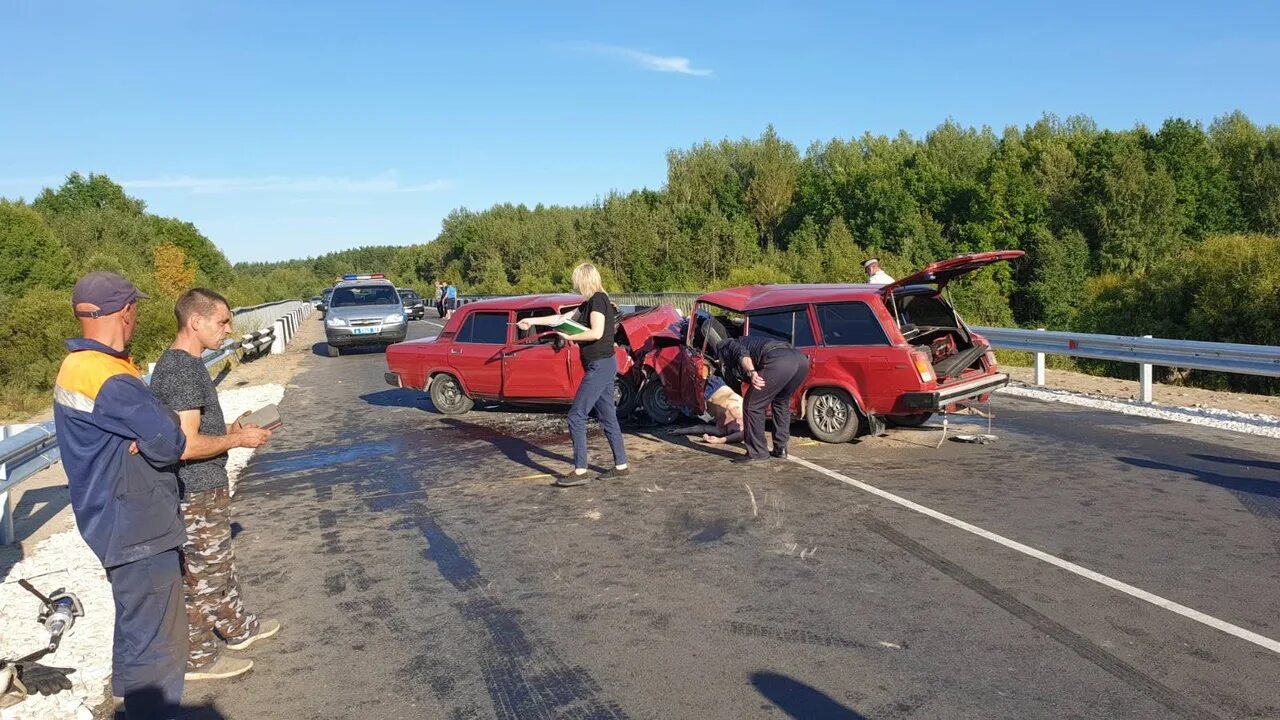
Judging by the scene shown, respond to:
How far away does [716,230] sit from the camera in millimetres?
51000

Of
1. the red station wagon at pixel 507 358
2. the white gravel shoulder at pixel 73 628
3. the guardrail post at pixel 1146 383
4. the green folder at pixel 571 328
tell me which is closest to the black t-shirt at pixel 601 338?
the green folder at pixel 571 328

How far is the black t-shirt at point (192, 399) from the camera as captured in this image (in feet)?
14.4

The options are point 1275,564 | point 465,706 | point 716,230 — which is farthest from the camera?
point 716,230

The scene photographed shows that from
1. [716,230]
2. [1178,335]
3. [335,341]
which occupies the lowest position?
[1178,335]

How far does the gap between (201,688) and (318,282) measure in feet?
502

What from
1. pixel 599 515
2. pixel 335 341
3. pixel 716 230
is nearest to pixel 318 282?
pixel 716 230

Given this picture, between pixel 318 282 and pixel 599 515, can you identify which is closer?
pixel 599 515

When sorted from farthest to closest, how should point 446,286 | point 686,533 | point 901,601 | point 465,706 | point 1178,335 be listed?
point 446,286
point 1178,335
point 686,533
point 901,601
point 465,706

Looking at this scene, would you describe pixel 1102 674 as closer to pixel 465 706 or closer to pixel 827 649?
pixel 827 649

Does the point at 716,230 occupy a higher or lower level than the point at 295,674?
higher

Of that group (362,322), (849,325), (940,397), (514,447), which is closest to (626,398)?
(514,447)

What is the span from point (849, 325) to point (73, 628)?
7222mm

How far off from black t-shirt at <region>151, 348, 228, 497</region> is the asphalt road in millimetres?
1014

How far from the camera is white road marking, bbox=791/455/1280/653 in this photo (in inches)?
184
